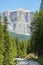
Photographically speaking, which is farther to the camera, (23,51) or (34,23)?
(23,51)

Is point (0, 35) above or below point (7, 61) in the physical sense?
above

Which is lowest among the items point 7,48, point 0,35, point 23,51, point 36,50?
point 23,51

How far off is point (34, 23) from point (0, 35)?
41.4 metres

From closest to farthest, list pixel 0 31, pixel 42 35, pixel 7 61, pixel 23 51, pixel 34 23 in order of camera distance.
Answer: pixel 0 31, pixel 7 61, pixel 42 35, pixel 34 23, pixel 23 51

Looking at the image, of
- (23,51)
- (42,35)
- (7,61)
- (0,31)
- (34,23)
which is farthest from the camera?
(23,51)

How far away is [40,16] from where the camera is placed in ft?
264

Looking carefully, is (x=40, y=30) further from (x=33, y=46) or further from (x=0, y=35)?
(x=0, y=35)

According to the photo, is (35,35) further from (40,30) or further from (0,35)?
(0,35)

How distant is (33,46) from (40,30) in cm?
580

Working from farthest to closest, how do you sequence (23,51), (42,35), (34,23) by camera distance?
(23,51)
(34,23)
(42,35)

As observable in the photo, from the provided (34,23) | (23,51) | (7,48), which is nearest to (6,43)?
(7,48)

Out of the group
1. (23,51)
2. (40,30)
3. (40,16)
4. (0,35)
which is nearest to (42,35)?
(40,30)

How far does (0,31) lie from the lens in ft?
141

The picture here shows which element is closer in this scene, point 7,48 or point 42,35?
point 7,48
